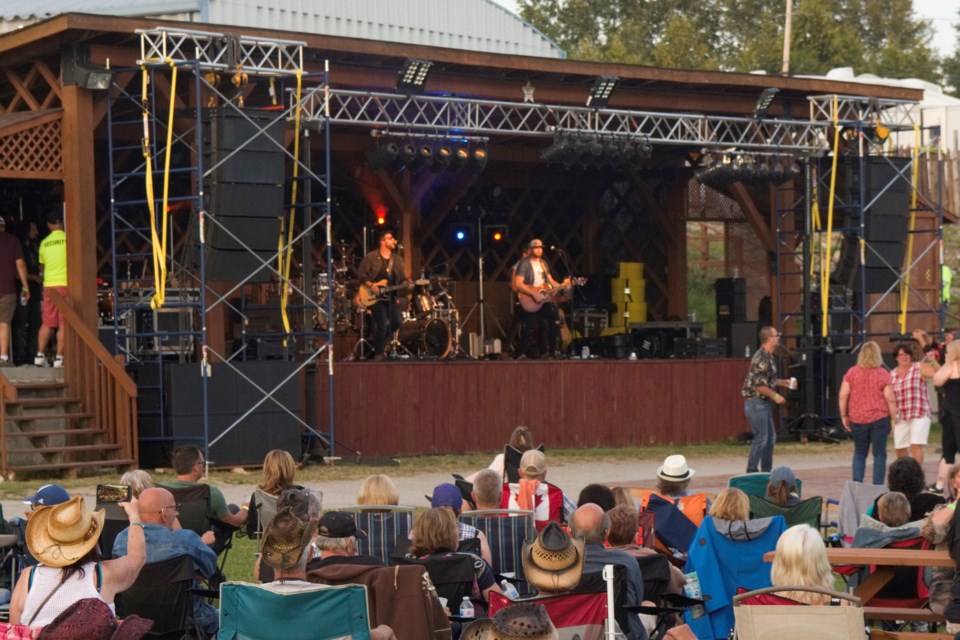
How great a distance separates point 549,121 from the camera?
20.2m

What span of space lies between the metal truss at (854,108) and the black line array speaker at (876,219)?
1.74ft

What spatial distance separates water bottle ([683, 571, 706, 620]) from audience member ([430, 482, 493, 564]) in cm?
85

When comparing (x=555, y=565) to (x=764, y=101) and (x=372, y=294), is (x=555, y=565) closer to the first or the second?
(x=372, y=294)

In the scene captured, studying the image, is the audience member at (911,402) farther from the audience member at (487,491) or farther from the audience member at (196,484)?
the audience member at (196,484)

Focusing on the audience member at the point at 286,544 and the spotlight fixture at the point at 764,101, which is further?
the spotlight fixture at the point at 764,101

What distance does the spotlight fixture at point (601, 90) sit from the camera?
18703 millimetres

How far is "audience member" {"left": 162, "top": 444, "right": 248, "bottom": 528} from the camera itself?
8.55m

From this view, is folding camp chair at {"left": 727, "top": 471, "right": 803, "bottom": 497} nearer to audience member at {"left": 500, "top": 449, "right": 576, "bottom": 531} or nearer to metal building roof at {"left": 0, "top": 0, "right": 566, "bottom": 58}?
audience member at {"left": 500, "top": 449, "right": 576, "bottom": 531}

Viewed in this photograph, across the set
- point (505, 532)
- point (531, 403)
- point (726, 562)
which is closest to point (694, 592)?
point (726, 562)

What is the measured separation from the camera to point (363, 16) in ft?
77.4

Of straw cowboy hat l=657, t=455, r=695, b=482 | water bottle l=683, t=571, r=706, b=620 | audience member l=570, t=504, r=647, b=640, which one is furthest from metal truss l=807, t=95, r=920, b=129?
audience member l=570, t=504, r=647, b=640

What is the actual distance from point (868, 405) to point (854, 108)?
7.70 m

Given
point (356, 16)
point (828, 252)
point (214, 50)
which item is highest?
point (356, 16)

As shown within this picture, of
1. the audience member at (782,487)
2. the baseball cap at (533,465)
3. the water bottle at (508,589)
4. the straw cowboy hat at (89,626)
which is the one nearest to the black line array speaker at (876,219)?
the baseball cap at (533,465)
